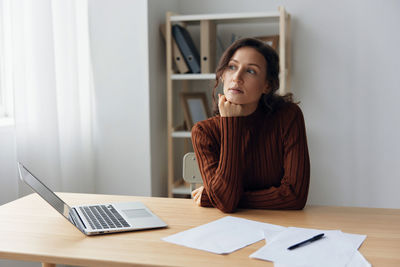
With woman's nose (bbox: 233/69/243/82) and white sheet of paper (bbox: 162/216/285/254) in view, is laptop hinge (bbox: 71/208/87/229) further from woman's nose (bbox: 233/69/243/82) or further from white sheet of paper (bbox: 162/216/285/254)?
woman's nose (bbox: 233/69/243/82)

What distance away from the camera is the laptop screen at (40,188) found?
1.19 metres

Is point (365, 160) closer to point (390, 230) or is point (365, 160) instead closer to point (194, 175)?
point (194, 175)

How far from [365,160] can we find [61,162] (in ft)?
6.38

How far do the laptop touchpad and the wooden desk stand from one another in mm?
45

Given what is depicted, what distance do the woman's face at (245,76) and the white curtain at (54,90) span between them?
107cm

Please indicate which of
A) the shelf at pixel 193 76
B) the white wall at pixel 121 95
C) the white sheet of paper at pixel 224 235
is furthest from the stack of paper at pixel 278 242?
the shelf at pixel 193 76

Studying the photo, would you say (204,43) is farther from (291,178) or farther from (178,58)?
(291,178)

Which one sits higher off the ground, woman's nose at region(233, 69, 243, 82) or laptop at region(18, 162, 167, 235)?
woman's nose at region(233, 69, 243, 82)

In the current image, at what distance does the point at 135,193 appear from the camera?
2766mm

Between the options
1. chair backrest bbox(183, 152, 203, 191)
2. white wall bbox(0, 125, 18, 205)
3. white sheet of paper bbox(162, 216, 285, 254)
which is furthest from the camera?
white wall bbox(0, 125, 18, 205)

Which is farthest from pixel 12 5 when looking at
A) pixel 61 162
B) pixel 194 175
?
pixel 194 175

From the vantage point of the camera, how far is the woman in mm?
1464

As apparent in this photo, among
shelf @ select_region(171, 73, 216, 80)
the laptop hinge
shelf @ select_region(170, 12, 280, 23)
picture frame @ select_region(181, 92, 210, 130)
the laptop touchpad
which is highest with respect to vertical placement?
shelf @ select_region(170, 12, 280, 23)

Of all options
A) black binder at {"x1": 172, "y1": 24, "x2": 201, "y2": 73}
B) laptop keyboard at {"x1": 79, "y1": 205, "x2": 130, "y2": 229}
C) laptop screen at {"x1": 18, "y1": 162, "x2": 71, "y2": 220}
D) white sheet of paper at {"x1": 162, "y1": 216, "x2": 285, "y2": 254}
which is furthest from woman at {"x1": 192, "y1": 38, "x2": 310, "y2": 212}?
black binder at {"x1": 172, "y1": 24, "x2": 201, "y2": 73}
